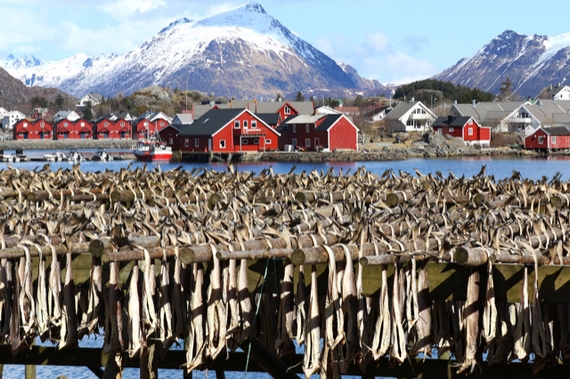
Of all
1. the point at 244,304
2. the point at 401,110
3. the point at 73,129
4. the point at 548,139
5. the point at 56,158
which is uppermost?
the point at 401,110

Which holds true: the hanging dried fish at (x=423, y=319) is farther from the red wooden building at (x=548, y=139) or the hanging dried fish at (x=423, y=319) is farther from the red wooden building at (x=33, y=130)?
the red wooden building at (x=33, y=130)

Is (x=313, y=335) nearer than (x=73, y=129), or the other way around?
(x=313, y=335)

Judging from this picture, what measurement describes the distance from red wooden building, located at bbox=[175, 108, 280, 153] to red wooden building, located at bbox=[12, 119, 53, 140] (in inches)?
2605

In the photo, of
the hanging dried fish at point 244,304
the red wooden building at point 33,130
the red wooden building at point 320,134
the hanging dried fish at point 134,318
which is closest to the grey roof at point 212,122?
the red wooden building at point 320,134

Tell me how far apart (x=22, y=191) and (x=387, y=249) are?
7.86 meters

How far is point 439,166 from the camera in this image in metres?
96.2

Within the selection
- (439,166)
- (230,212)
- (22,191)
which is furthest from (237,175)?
(439,166)

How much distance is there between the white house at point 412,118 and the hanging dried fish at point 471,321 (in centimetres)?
14088

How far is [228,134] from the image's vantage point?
4126 inches

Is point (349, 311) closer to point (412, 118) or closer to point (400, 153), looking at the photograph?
point (400, 153)

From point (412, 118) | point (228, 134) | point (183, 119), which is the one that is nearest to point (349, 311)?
point (228, 134)

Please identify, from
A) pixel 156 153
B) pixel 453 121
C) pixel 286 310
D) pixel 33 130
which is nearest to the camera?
pixel 286 310

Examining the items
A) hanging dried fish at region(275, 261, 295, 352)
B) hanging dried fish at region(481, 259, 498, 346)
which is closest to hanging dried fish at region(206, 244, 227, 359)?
hanging dried fish at region(275, 261, 295, 352)

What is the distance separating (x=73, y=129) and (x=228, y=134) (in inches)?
2878
